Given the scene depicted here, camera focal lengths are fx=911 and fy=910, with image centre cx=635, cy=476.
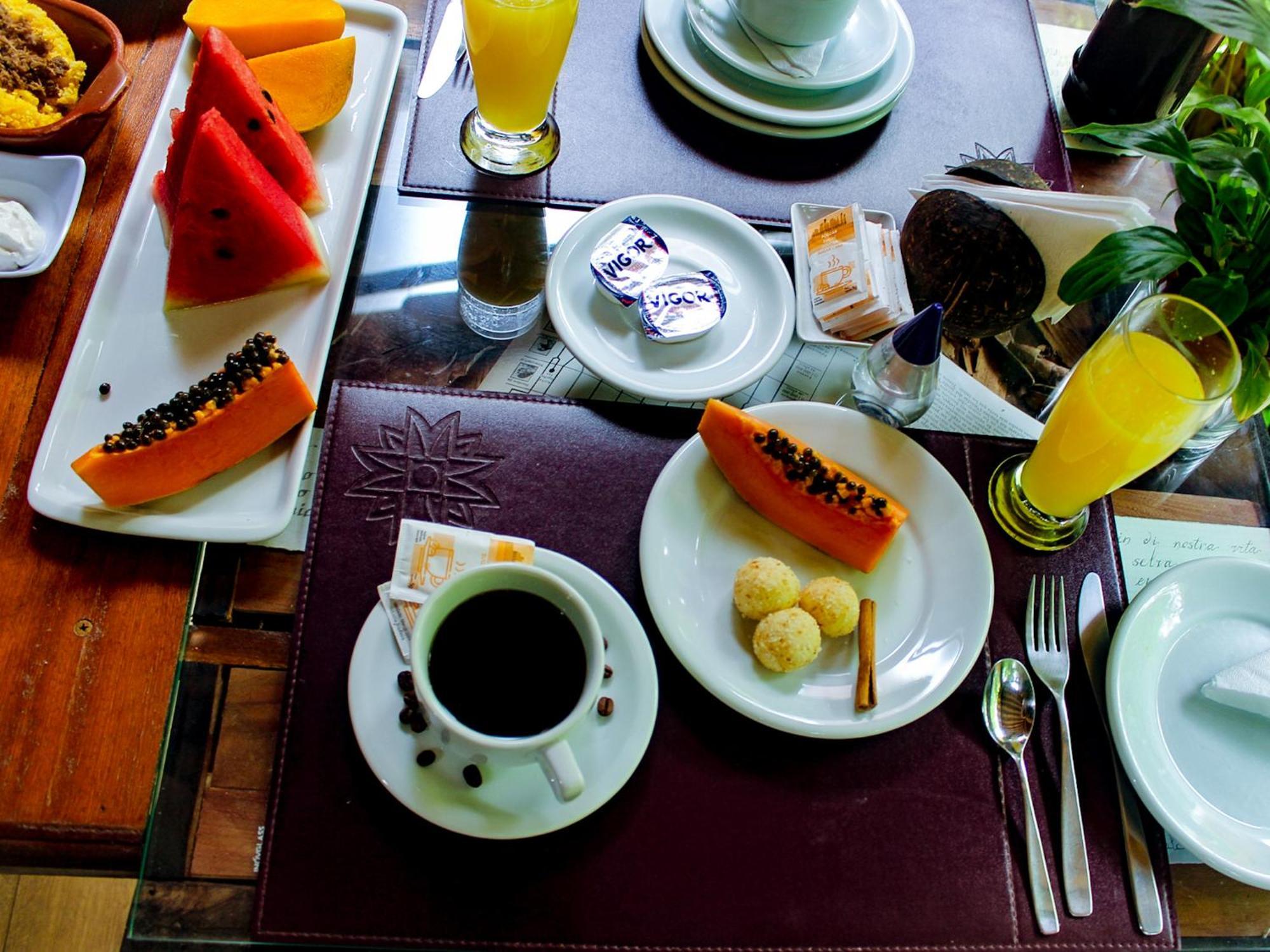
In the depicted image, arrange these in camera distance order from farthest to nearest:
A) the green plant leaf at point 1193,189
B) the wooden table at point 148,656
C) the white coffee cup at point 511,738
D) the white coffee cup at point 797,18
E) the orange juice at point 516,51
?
the white coffee cup at point 797,18 < the orange juice at point 516,51 < the green plant leaf at point 1193,189 < the wooden table at point 148,656 < the white coffee cup at point 511,738

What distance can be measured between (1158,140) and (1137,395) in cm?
26

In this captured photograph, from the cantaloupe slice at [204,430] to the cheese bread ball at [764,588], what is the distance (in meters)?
0.49

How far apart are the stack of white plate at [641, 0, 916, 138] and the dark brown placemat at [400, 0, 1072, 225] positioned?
24 millimetres

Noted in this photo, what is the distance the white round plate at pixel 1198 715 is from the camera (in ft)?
2.86

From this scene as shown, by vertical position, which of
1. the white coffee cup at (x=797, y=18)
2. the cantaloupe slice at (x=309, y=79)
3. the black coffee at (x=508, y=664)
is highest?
the white coffee cup at (x=797, y=18)

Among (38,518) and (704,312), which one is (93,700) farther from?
(704,312)

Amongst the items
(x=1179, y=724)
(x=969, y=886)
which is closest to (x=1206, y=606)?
(x=1179, y=724)

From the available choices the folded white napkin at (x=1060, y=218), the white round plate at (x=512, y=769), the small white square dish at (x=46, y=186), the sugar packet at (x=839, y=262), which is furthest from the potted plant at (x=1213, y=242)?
the small white square dish at (x=46, y=186)

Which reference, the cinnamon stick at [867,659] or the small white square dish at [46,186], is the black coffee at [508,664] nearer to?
the cinnamon stick at [867,659]

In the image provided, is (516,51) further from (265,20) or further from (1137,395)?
(1137,395)

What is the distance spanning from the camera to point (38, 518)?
3.05 feet

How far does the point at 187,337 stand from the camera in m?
1.03

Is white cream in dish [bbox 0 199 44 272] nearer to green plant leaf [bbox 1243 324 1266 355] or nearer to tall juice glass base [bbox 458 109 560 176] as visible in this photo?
tall juice glass base [bbox 458 109 560 176]

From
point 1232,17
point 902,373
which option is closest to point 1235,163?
point 1232,17
